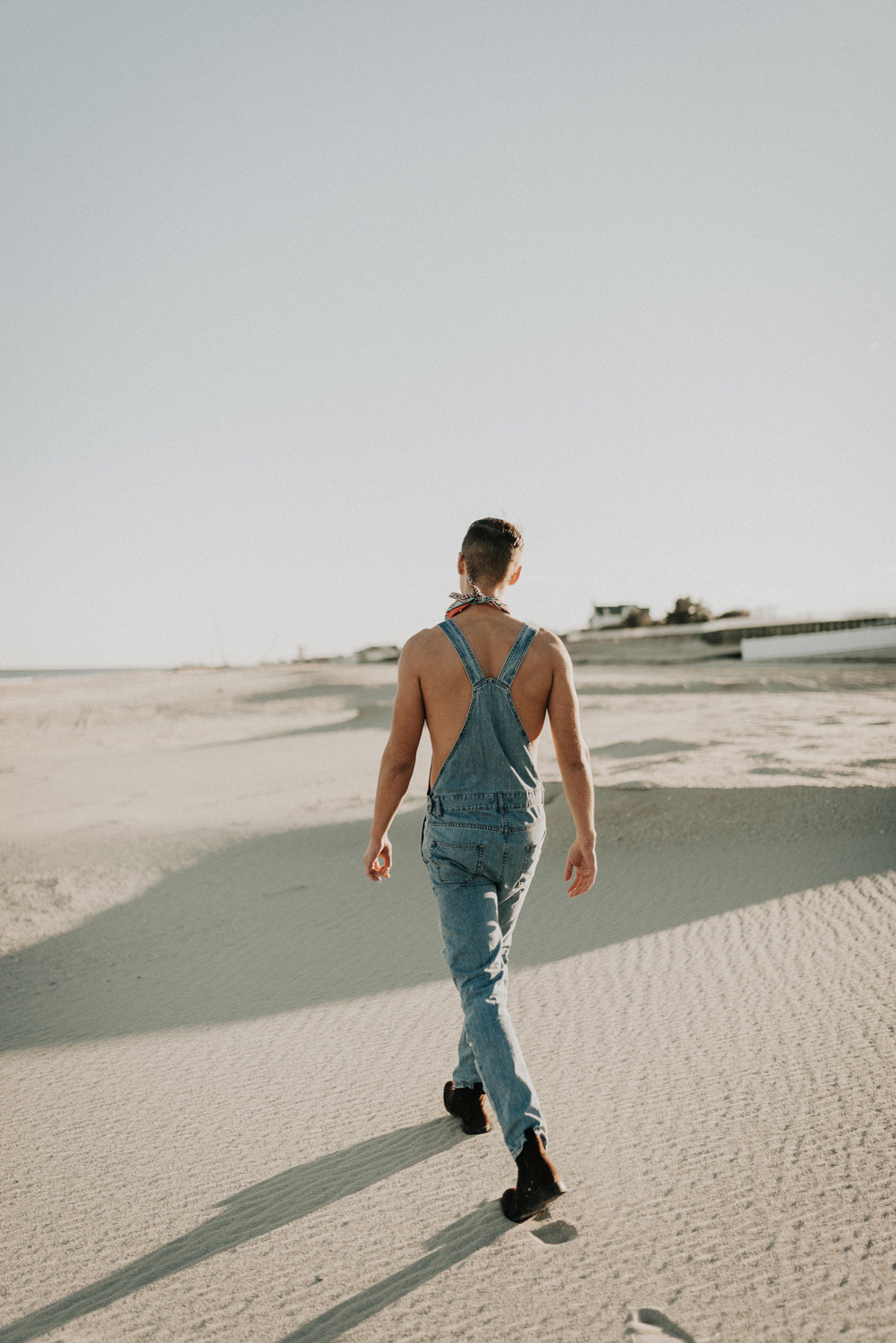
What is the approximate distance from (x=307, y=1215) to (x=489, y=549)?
2052 mm

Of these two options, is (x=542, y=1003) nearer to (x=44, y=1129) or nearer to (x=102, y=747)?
(x=44, y=1129)

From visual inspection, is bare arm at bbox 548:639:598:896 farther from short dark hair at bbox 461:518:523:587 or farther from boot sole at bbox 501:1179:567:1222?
boot sole at bbox 501:1179:567:1222

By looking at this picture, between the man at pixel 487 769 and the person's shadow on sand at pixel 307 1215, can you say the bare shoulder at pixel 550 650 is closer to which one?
the man at pixel 487 769

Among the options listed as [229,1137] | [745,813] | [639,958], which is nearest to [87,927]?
[229,1137]

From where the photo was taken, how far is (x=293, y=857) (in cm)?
748

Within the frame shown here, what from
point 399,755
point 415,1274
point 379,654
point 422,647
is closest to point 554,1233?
point 415,1274

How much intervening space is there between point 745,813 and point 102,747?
1273cm

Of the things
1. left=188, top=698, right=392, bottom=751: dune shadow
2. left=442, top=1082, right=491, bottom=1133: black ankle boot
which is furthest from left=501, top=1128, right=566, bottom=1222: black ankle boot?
left=188, top=698, right=392, bottom=751: dune shadow


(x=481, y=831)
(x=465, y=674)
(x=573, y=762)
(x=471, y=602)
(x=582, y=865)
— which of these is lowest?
(x=582, y=865)

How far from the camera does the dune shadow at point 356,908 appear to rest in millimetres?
4566

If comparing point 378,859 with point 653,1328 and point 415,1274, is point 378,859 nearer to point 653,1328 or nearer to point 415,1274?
point 415,1274

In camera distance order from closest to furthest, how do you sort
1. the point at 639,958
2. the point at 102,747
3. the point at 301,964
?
the point at 639,958, the point at 301,964, the point at 102,747

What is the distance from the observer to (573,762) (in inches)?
98.3

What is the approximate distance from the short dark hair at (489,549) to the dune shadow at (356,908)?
2828 millimetres
